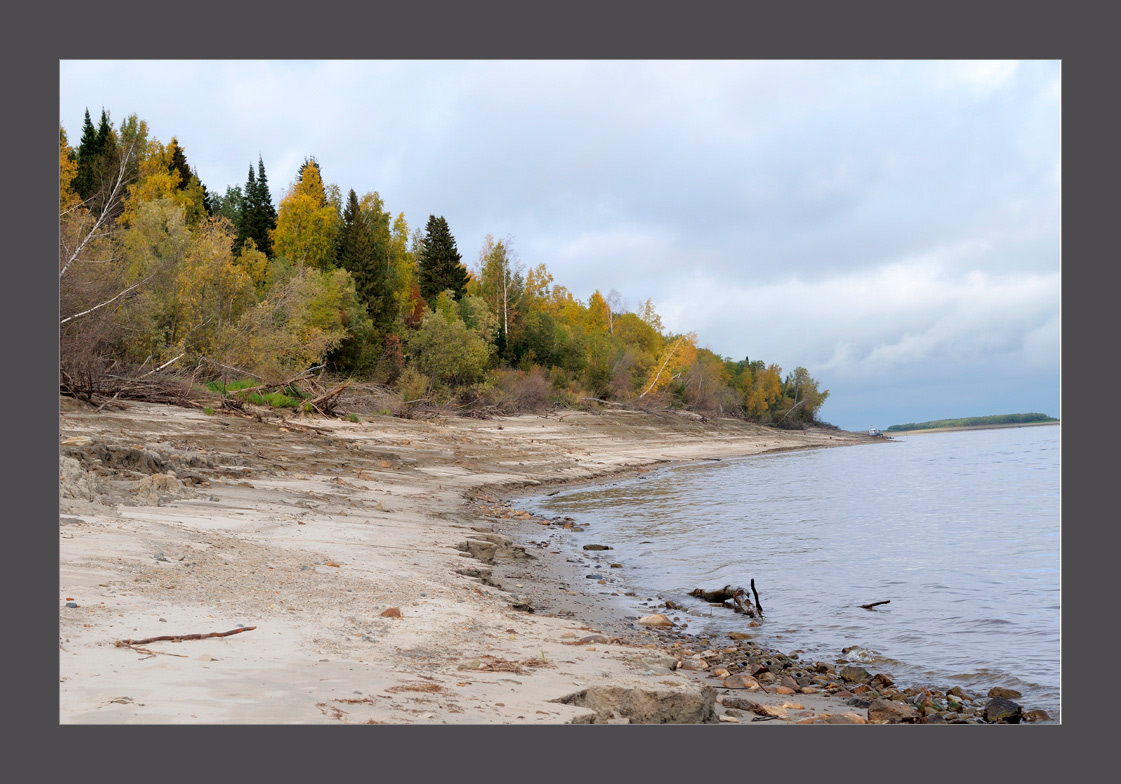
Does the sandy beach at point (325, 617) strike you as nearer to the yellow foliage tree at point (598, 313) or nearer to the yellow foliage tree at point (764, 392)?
the yellow foliage tree at point (598, 313)

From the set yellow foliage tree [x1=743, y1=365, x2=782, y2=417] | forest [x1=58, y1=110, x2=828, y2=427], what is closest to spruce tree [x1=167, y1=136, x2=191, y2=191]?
forest [x1=58, y1=110, x2=828, y2=427]

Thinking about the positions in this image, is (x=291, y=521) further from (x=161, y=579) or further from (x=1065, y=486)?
(x=1065, y=486)

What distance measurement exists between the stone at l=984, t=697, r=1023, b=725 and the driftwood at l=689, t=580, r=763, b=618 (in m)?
3.27

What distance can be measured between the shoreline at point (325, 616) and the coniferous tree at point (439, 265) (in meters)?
47.9

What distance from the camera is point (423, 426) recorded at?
29.7m

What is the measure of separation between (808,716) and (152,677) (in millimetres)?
4319

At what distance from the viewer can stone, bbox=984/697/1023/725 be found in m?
5.78

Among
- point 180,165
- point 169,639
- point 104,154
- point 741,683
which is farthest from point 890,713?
point 180,165

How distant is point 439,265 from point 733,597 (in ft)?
184

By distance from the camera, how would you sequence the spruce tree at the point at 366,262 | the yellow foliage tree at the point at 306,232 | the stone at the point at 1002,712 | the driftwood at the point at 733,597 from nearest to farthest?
1. the stone at the point at 1002,712
2. the driftwood at the point at 733,597
3. the spruce tree at the point at 366,262
4. the yellow foliage tree at the point at 306,232

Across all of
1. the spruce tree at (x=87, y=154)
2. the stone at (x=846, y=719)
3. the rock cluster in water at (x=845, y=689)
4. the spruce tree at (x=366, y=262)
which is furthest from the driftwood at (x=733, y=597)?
the spruce tree at (x=87, y=154)

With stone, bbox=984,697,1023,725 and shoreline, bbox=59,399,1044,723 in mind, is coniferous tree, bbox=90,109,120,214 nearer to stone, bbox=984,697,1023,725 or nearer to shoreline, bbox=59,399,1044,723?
shoreline, bbox=59,399,1044,723

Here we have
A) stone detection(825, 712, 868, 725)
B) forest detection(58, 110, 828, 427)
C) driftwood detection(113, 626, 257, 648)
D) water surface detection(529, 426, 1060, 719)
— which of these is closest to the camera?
driftwood detection(113, 626, 257, 648)

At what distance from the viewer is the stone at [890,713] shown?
554 centimetres
